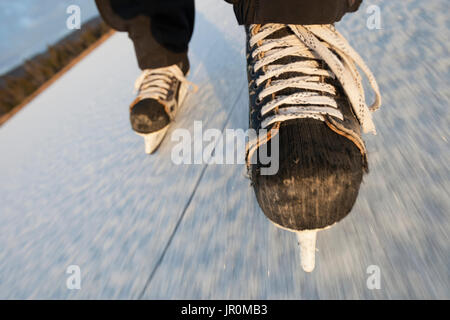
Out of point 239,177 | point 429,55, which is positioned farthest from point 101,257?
point 429,55

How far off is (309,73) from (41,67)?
1716mm

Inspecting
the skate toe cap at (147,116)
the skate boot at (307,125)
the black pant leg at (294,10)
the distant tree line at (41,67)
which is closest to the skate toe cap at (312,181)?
the skate boot at (307,125)

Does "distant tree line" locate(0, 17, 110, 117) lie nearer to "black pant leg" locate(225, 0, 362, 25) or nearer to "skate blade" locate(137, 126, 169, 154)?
"skate blade" locate(137, 126, 169, 154)

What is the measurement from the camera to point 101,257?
435mm

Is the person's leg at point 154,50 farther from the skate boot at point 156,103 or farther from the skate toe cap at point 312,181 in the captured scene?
the skate toe cap at point 312,181

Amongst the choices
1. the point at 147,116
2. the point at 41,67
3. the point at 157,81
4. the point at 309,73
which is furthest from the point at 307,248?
the point at 41,67

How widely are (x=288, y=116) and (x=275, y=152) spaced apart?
0.17ft

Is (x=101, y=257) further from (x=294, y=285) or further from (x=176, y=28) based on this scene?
(x=176, y=28)

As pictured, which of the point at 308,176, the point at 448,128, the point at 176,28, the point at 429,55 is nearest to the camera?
the point at 308,176

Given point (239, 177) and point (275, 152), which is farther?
point (239, 177)

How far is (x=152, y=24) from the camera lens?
0.67m

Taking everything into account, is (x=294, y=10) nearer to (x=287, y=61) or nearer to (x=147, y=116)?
(x=287, y=61)

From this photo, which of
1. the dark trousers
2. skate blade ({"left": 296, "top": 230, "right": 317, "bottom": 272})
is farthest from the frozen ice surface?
the dark trousers

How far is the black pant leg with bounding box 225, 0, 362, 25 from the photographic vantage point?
1.21 ft
